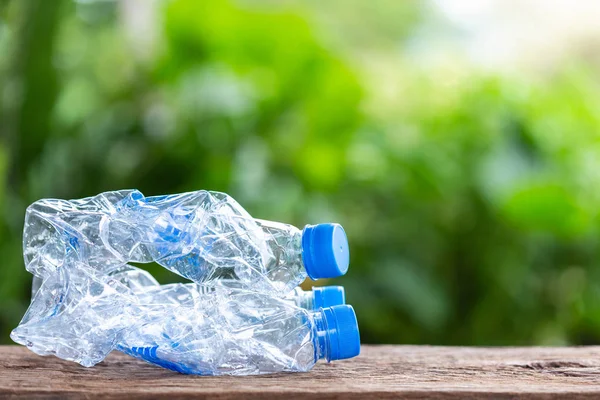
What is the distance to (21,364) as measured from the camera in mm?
636

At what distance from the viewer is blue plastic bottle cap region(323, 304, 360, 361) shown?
600 millimetres

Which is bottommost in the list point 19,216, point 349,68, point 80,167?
point 19,216

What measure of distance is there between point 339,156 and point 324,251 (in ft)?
4.64

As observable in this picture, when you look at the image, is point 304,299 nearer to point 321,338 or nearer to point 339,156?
point 321,338

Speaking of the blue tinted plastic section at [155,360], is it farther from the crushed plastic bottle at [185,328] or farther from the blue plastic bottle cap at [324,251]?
the blue plastic bottle cap at [324,251]

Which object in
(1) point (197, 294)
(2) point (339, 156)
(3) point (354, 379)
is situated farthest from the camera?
(2) point (339, 156)

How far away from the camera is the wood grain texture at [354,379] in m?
0.51

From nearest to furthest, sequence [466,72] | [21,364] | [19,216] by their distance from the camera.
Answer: [21,364] < [19,216] < [466,72]

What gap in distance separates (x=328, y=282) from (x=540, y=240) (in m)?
0.62

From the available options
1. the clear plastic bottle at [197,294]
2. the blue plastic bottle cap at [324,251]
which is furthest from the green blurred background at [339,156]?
the blue plastic bottle cap at [324,251]

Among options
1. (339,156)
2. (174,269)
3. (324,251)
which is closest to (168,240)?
(174,269)

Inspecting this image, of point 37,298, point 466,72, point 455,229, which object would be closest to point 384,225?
point 455,229

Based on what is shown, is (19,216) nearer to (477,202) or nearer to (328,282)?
(328,282)

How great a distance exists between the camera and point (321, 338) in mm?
614
